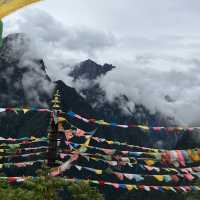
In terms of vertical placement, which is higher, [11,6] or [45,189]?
[11,6]

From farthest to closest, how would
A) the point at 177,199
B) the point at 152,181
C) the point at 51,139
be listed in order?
1. the point at 152,181
2. the point at 177,199
3. the point at 51,139

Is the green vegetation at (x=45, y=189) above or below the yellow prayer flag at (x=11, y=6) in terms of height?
below

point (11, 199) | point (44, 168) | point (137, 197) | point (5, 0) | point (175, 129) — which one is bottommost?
point (137, 197)

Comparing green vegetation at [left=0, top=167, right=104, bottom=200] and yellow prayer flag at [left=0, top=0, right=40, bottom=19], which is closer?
yellow prayer flag at [left=0, top=0, right=40, bottom=19]

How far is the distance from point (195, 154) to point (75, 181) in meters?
8.30

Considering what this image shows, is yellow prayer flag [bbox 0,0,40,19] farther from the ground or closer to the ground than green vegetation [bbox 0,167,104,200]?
farther from the ground

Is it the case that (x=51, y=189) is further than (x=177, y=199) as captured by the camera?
No

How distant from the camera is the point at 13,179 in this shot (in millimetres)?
33094

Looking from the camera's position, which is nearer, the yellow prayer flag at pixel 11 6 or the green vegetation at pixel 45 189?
the yellow prayer flag at pixel 11 6

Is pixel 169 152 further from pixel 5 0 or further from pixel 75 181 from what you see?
pixel 5 0

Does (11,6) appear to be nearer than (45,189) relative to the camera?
Yes

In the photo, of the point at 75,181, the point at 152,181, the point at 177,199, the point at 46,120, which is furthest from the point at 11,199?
the point at 46,120

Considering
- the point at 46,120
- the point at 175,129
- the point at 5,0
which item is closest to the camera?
the point at 5,0

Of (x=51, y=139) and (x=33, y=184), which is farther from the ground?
(x=51, y=139)
